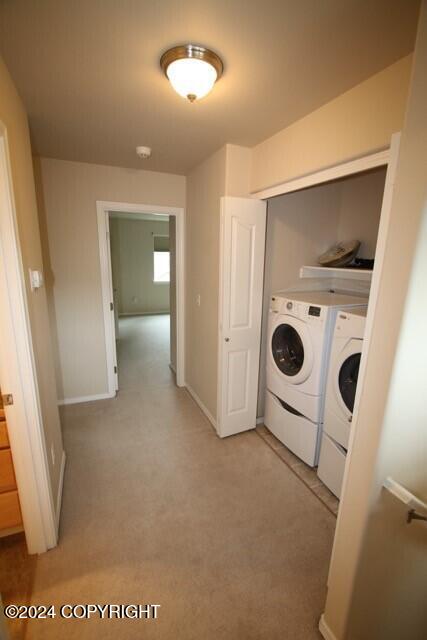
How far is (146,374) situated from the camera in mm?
3951

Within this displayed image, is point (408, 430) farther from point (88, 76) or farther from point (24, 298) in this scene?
point (88, 76)

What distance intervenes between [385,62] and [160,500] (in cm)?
270

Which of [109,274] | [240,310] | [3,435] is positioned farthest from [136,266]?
[3,435]

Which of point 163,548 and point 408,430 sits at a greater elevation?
point 408,430

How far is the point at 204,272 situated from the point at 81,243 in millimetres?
1310

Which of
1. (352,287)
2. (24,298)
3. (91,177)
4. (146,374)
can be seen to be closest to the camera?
(24,298)

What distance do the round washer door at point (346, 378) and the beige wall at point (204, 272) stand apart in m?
1.08

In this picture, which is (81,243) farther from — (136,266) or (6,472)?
(136,266)

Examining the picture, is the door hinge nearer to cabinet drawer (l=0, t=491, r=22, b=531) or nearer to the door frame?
cabinet drawer (l=0, t=491, r=22, b=531)

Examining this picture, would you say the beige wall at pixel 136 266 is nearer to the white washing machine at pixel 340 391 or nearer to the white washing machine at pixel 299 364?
the white washing machine at pixel 299 364

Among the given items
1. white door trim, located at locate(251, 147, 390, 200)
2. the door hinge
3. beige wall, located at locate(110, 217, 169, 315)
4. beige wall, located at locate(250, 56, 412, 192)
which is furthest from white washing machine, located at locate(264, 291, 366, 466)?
beige wall, located at locate(110, 217, 169, 315)

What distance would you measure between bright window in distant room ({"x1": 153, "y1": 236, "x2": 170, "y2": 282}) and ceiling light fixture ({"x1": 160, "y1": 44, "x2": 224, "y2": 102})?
21.0 feet

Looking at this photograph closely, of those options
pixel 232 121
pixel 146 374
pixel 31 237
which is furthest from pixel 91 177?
pixel 146 374

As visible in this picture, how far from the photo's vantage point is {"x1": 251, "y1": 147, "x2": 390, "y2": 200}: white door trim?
4.34 ft
